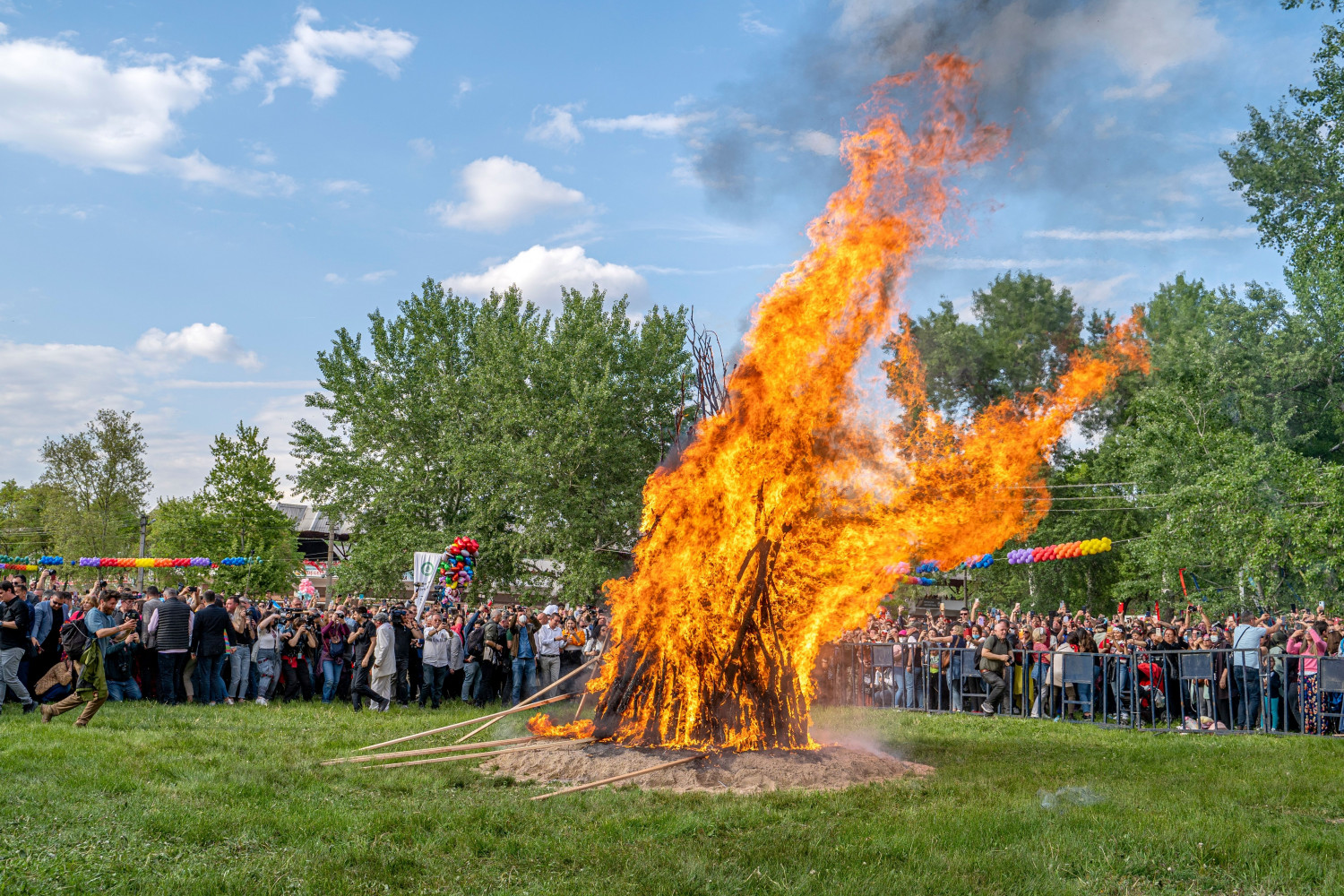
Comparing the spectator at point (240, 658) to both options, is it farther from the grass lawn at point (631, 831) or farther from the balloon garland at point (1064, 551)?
the balloon garland at point (1064, 551)

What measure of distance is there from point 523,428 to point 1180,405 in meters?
23.2

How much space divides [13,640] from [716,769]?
34.6ft

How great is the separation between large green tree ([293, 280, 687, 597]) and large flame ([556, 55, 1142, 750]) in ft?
76.2

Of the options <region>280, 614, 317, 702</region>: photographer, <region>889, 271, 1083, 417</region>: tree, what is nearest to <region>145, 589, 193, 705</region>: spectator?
<region>280, 614, 317, 702</region>: photographer

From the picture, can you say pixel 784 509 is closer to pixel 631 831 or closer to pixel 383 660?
pixel 631 831

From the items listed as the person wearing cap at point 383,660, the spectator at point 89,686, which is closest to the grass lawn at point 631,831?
the spectator at point 89,686

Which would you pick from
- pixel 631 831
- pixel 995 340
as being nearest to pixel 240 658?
pixel 631 831

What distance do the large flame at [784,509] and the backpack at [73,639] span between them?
675 centimetres

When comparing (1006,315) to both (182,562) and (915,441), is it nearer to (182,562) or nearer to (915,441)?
(915,441)

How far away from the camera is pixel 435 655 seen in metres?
16.5

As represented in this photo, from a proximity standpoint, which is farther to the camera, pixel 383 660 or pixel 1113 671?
pixel 1113 671

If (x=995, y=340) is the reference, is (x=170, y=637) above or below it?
below

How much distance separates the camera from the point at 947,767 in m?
10.1

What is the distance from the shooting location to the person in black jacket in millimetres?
15242
